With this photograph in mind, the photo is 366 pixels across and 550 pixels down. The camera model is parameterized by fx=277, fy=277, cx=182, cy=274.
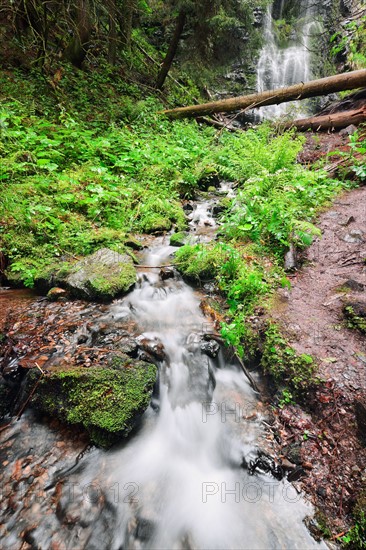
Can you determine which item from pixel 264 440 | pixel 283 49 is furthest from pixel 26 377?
pixel 283 49

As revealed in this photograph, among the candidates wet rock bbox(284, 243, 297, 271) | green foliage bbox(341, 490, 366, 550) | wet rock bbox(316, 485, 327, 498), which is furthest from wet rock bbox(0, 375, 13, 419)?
wet rock bbox(284, 243, 297, 271)

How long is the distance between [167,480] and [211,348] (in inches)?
53.1

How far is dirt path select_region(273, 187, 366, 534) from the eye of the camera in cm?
214

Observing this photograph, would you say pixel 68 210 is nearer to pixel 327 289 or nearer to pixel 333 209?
pixel 327 289

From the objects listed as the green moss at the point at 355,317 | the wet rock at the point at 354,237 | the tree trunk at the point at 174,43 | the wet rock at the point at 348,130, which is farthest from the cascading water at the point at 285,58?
the green moss at the point at 355,317

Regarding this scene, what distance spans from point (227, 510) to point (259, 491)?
30 cm

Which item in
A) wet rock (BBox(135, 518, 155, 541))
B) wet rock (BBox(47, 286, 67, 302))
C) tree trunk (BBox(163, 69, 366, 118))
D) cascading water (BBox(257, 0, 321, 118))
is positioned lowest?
wet rock (BBox(135, 518, 155, 541))

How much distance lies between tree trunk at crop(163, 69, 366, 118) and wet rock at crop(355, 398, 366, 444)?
9.14 metres

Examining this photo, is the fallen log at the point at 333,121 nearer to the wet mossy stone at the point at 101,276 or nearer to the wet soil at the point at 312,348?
the wet soil at the point at 312,348

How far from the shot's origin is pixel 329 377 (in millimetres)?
2549

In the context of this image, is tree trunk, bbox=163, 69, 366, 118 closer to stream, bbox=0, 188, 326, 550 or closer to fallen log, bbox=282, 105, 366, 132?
fallen log, bbox=282, 105, 366, 132

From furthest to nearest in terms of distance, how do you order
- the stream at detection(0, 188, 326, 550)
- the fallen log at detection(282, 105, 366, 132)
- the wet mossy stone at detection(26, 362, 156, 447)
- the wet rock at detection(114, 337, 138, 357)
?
1. the fallen log at detection(282, 105, 366, 132)
2. the wet rock at detection(114, 337, 138, 357)
3. the wet mossy stone at detection(26, 362, 156, 447)
4. the stream at detection(0, 188, 326, 550)

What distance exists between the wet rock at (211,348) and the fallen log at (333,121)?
27.3 ft

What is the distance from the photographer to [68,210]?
4.86 meters
